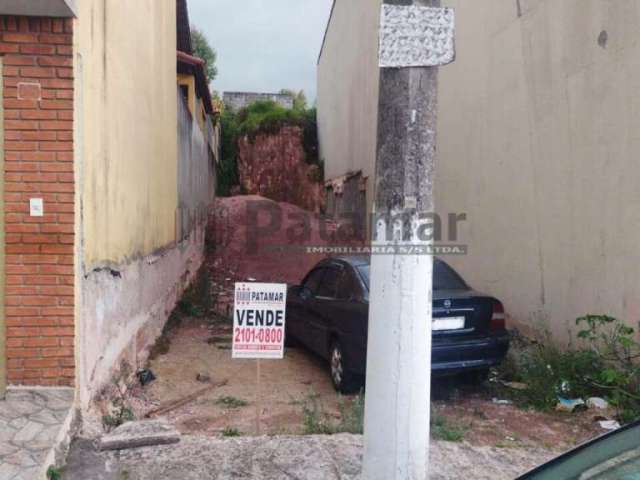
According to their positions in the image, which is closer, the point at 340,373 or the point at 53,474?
the point at 53,474

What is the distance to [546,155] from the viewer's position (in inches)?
311

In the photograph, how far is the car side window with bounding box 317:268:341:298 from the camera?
6977 millimetres

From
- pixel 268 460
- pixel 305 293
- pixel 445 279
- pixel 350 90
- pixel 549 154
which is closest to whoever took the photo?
pixel 268 460

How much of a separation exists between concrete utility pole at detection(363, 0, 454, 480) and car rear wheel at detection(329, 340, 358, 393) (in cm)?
289

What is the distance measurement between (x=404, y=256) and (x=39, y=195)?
264 cm

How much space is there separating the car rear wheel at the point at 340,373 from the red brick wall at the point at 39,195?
300 centimetres

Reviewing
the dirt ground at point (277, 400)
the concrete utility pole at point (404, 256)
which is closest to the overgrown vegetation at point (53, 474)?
the dirt ground at point (277, 400)

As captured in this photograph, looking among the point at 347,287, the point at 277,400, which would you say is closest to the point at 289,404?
the point at 277,400

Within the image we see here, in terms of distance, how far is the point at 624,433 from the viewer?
2.21 m

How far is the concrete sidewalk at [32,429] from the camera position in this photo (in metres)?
3.29

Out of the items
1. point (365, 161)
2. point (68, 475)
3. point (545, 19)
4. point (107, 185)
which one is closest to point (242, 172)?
point (365, 161)

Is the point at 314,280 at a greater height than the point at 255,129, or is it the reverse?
the point at 255,129

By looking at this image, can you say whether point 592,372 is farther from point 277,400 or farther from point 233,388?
point 233,388

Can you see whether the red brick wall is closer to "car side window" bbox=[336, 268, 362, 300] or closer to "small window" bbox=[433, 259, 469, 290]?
"car side window" bbox=[336, 268, 362, 300]
